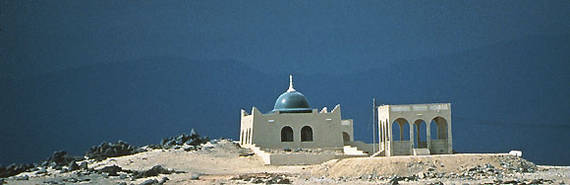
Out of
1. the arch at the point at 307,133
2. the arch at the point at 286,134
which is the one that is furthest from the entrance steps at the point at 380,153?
the arch at the point at 286,134

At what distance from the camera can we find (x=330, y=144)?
44.2 metres

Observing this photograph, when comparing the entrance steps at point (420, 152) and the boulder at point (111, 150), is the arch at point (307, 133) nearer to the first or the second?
the entrance steps at point (420, 152)

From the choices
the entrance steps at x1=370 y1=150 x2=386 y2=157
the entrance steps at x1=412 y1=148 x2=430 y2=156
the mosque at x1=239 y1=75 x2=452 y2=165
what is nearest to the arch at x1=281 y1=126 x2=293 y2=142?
the mosque at x1=239 y1=75 x2=452 y2=165

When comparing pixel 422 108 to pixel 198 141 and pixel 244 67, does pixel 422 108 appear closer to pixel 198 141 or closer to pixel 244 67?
pixel 198 141

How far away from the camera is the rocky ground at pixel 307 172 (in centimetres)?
2827

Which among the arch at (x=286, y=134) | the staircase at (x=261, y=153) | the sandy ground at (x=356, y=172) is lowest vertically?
the sandy ground at (x=356, y=172)

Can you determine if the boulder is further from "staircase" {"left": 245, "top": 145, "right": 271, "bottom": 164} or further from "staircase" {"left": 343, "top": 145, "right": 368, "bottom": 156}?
"staircase" {"left": 343, "top": 145, "right": 368, "bottom": 156}

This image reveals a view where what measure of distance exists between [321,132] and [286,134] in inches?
117

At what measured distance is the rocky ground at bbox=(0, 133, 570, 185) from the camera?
92.7ft

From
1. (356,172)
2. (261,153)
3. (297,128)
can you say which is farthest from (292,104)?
(356,172)

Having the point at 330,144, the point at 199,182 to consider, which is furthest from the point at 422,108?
the point at 199,182

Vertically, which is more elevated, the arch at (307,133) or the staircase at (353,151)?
the arch at (307,133)

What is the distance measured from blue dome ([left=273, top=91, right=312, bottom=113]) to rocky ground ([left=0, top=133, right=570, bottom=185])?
22.8 feet

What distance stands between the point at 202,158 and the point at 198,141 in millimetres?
6207
